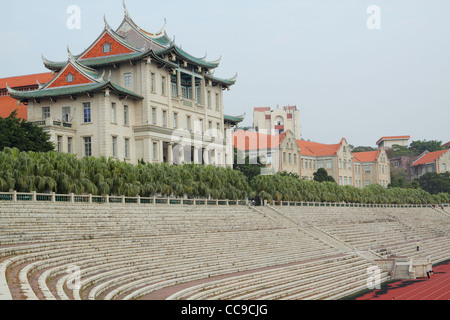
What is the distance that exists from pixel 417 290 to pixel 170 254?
11812mm

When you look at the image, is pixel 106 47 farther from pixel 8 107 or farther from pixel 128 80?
pixel 8 107

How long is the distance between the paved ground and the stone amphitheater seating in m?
1.11

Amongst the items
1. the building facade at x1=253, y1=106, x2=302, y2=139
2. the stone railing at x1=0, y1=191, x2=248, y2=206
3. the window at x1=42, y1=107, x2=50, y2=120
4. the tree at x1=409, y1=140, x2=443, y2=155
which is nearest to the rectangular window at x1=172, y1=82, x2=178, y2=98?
the window at x1=42, y1=107, x2=50, y2=120

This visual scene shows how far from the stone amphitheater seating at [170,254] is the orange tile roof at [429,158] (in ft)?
237

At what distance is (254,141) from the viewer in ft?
260

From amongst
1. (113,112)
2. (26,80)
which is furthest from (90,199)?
(26,80)

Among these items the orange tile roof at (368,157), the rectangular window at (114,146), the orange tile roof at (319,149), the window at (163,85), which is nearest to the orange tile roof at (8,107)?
the rectangular window at (114,146)

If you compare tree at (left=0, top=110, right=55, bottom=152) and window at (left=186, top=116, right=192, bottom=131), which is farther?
window at (left=186, top=116, right=192, bottom=131)

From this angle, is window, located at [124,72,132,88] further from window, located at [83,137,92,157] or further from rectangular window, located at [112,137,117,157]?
window, located at [83,137,92,157]

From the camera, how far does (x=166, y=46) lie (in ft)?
162

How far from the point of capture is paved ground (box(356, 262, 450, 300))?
2453 centimetres

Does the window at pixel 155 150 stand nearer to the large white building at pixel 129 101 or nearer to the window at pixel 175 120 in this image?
the large white building at pixel 129 101

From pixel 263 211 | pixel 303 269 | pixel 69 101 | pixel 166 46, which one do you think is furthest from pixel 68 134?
pixel 303 269
